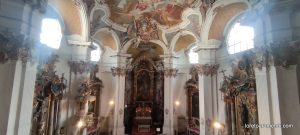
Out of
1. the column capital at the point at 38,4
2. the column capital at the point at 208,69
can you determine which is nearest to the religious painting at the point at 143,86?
the column capital at the point at 208,69

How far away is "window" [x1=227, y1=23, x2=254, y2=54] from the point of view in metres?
10.6

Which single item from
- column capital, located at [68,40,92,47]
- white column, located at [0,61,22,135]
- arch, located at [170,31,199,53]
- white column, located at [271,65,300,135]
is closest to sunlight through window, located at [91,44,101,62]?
column capital, located at [68,40,92,47]

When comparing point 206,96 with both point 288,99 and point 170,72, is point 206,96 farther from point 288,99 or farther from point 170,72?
point 288,99

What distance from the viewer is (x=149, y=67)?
15750 millimetres

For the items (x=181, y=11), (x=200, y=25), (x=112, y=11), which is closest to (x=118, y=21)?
(x=112, y=11)

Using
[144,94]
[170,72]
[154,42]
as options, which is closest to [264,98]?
[170,72]

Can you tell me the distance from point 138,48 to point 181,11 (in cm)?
431

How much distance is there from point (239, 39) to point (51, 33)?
355 inches

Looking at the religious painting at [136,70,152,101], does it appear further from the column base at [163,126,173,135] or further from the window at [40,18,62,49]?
the window at [40,18,62,49]

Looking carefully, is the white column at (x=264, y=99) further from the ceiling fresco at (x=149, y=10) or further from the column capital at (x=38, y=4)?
the column capital at (x=38, y=4)

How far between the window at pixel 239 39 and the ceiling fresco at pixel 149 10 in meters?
2.49

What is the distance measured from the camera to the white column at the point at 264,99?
6.16m

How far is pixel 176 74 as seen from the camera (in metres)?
15.3

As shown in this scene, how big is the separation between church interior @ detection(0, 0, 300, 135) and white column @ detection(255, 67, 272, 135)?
0.03 metres
